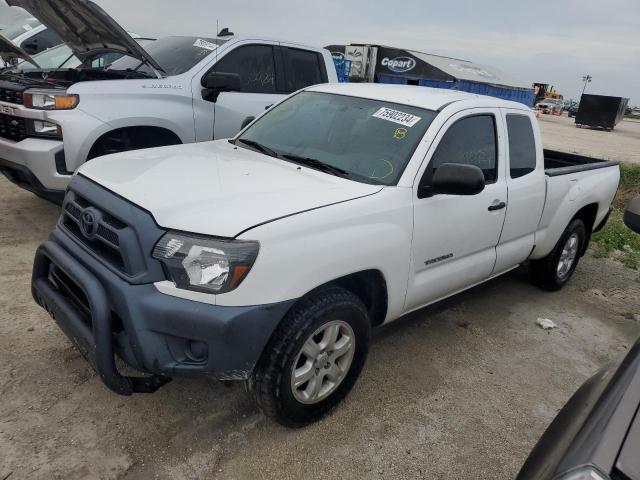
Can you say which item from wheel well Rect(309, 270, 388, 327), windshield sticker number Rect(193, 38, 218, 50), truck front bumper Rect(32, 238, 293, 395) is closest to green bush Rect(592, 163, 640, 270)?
wheel well Rect(309, 270, 388, 327)

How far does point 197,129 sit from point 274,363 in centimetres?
342

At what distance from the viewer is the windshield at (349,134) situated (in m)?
3.03

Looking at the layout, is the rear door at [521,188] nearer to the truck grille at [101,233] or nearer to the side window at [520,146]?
the side window at [520,146]

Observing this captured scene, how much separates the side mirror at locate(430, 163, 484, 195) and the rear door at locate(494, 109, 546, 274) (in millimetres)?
995

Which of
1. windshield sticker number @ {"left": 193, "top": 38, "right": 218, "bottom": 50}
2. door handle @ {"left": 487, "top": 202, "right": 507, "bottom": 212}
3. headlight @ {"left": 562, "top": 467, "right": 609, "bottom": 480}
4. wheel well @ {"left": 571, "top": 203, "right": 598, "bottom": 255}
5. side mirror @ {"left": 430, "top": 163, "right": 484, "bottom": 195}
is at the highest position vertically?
windshield sticker number @ {"left": 193, "top": 38, "right": 218, "bottom": 50}

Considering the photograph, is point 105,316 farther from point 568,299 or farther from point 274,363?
point 568,299

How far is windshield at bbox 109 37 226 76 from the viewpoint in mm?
5270

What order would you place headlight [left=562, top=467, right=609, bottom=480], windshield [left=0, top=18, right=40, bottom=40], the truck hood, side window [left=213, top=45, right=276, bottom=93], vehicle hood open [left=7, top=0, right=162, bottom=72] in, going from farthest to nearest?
windshield [left=0, top=18, right=40, bottom=40] < side window [left=213, top=45, right=276, bottom=93] < vehicle hood open [left=7, top=0, right=162, bottom=72] < the truck hood < headlight [left=562, top=467, right=609, bottom=480]

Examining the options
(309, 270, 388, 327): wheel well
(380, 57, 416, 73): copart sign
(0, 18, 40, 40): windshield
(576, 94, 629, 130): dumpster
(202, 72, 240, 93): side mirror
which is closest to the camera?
(309, 270, 388, 327): wheel well

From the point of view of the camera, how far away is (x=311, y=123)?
3502mm


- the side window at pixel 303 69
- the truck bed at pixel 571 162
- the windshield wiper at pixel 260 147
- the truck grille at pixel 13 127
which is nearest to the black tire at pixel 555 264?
the truck bed at pixel 571 162

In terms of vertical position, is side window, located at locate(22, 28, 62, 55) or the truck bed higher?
side window, located at locate(22, 28, 62, 55)

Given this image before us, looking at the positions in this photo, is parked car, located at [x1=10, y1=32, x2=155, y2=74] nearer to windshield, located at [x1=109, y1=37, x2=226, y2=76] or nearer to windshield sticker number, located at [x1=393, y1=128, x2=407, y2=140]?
windshield, located at [x1=109, y1=37, x2=226, y2=76]

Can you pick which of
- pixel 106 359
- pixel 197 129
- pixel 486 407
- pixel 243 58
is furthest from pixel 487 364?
pixel 243 58
